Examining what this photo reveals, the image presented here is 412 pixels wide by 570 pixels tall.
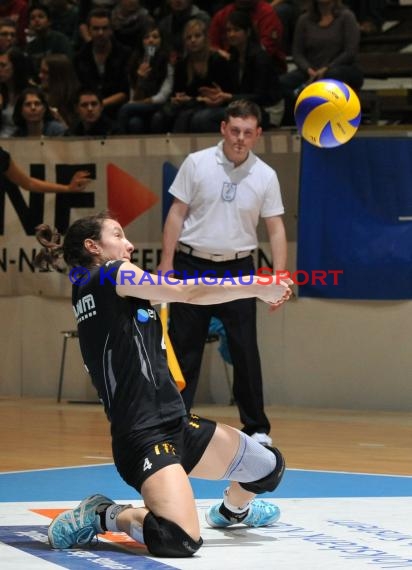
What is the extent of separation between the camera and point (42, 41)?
14.8m

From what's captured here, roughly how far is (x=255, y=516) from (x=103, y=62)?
28.0 ft

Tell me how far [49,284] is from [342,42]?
3.89m

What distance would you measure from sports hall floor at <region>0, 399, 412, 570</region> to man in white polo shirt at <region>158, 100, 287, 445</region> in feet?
2.53

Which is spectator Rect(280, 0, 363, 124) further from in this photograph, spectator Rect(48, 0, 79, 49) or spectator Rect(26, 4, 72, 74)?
spectator Rect(48, 0, 79, 49)

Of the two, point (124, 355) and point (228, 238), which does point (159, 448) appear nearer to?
point (124, 355)

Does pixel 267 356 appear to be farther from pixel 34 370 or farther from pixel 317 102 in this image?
pixel 317 102

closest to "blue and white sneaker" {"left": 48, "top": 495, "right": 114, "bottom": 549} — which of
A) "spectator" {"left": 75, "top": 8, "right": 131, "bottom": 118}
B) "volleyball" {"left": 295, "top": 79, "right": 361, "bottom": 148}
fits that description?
"volleyball" {"left": 295, "top": 79, "right": 361, "bottom": 148}

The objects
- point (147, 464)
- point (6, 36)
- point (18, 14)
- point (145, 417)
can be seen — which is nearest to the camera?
point (147, 464)

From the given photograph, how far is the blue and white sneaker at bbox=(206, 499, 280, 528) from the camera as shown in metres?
5.84

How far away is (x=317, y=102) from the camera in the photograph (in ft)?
27.3

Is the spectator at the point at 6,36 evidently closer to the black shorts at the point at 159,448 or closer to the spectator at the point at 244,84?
the spectator at the point at 244,84

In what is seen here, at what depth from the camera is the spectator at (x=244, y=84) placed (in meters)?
11.9

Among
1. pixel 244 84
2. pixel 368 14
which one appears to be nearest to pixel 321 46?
pixel 244 84

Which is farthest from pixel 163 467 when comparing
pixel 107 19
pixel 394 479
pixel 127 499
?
pixel 107 19
